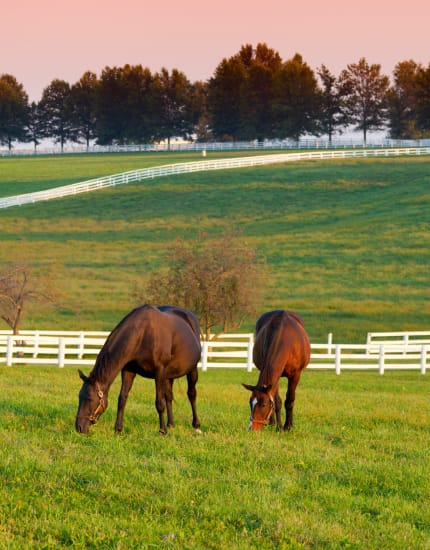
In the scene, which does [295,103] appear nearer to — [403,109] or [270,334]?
[403,109]

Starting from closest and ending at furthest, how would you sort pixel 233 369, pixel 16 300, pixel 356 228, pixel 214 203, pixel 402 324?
pixel 233 369, pixel 16 300, pixel 402 324, pixel 356 228, pixel 214 203

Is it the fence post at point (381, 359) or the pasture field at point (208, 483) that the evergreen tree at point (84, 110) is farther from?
the pasture field at point (208, 483)

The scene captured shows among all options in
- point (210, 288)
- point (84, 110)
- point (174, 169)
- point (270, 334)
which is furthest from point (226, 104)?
point (270, 334)

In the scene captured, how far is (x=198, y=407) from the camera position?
1606 centimetres

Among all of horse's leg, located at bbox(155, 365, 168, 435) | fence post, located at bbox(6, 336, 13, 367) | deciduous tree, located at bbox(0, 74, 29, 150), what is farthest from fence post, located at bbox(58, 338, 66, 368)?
deciduous tree, located at bbox(0, 74, 29, 150)

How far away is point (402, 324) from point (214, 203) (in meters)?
33.8

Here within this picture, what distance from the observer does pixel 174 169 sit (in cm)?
9138

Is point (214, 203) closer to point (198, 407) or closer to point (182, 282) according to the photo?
point (182, 282)

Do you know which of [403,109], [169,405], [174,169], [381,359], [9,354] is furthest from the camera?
[403,109]

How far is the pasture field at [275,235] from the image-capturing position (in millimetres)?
45781

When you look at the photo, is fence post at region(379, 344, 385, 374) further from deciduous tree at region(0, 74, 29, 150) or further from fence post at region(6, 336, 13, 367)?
deciduous tree at region(0, 74, 29, 150)

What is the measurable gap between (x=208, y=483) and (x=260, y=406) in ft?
9.24

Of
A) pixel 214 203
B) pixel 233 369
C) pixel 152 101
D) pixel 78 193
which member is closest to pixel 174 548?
pixel 233 369

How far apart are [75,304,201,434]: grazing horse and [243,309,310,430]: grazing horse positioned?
3.40ft
